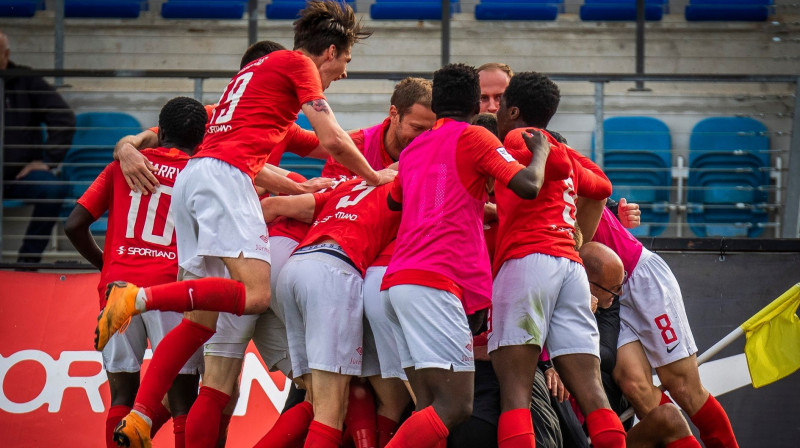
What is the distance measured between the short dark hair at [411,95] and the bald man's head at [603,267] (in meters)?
1.17

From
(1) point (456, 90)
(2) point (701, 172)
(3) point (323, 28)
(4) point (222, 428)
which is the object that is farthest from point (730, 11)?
(4) point (222, 428)

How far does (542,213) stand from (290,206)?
1405 millimetres

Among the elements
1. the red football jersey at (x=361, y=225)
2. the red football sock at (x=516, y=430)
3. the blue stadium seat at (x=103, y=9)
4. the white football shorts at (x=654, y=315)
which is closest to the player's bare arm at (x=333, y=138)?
the red football jersey at (x=361, y=225)

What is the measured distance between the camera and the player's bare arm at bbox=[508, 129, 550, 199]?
4254 millimetres

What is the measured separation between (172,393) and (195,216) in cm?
119

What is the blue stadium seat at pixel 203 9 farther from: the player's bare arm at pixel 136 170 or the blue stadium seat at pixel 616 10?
the player's bare arm at pixel 136 170

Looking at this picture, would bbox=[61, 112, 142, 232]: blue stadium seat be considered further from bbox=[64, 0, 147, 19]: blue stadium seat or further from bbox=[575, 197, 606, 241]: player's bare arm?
bbox=[575, 197, 606, 241]: player's bare arm

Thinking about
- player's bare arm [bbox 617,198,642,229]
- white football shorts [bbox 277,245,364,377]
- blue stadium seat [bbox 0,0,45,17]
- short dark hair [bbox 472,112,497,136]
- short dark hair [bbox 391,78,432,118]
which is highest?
blue stadium seat [bbox 0,0,45,17]

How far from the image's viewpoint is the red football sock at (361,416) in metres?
4.78

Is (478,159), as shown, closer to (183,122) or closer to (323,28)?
(323,28)

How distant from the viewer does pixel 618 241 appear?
570 cm

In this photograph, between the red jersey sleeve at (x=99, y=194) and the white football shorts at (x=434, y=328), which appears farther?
the red jersey sleeve at (x=99, y=194)

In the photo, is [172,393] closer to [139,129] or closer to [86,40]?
[139,129]

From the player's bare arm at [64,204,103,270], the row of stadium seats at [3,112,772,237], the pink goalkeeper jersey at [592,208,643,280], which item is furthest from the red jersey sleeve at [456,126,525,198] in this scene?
the row of stadium seats at [3,112,772,237]
